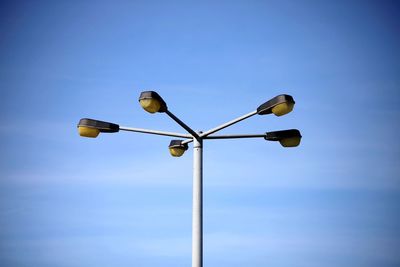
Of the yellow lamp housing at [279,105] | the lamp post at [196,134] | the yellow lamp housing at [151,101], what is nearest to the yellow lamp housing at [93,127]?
the lamp post at [196,134]

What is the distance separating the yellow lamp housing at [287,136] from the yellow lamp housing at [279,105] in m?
0.64

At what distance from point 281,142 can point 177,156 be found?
1703 mm

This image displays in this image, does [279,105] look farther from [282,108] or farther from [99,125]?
[99,125]

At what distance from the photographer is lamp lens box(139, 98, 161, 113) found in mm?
6290

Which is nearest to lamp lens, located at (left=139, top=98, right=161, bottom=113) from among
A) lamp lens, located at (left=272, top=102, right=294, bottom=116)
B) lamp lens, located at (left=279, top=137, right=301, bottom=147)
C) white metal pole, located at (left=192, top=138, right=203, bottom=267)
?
white metal pole, located at (left=192, top=138, right=203, bottom=267)

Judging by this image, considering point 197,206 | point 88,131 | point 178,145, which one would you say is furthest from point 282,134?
point 88,131

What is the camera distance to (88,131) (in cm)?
702

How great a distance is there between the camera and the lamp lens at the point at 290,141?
7.08 meters

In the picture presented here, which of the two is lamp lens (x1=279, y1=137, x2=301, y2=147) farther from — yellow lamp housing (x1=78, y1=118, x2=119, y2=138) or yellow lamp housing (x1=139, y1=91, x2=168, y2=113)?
yellow lamp housing (x1=78, y1=118, x2=119, y2=138)

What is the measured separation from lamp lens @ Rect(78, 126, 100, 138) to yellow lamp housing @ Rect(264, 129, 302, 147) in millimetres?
2635

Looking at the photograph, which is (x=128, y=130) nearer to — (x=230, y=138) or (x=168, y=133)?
(x=168, y=133)

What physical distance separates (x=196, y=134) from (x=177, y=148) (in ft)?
2.16

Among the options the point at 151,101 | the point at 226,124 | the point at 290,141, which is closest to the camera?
the point at 151,101

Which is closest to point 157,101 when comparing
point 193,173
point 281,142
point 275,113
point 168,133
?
point 168,133
